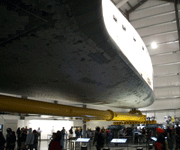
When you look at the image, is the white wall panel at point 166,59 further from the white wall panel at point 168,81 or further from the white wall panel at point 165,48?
the white wall panel at point 168,81

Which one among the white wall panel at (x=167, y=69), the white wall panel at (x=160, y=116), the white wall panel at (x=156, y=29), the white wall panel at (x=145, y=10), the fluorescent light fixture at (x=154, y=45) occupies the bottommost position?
the white wall panel at (x=160, y=116)

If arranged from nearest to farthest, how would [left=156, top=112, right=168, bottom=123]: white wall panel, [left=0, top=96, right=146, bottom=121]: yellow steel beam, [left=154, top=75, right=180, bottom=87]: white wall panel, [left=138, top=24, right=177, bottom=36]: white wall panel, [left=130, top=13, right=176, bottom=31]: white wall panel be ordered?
[left=0, top=96, right=146, bottom=121]: yellow steel beam < [left=154, top=75, right=180, bottom=87]: white wall panel < [left=138, top=24, right=177, bottom=36]: white wall panel < [left=130, top=13, right=176, bottom=31]: white wall panel < [left=156, top=112, right=168, bottom=123]: white wall panel

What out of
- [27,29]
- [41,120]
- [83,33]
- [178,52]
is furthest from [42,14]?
[178,52]

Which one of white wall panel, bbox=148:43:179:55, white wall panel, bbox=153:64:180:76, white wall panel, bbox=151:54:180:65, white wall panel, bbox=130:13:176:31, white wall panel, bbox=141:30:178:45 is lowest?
white wall panel, bbox=153:64:180:76

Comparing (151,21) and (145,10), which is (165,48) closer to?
(151,21)

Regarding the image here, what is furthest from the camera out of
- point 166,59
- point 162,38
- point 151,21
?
point 151,21

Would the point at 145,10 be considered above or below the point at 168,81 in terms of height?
above

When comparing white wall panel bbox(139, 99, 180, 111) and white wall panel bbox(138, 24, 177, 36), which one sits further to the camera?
white wall panel bbox(138, 24, 177, 36)

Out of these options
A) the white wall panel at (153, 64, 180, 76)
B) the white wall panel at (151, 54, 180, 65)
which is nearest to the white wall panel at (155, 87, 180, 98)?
the white wall panel at (153, 64, 180, 76)

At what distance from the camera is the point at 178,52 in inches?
968

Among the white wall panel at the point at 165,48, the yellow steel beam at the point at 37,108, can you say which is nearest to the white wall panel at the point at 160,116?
the white wall panel at the point at 165,48

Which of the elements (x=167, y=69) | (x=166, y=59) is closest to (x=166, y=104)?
(x=167, y=69)

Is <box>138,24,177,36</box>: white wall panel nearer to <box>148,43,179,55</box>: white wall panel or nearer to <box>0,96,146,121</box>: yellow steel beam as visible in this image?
<box>148,43,179,55</box>: white wall panel

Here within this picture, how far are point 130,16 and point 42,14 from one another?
2868 cm
